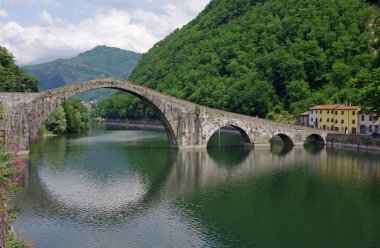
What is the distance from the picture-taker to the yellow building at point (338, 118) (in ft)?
224

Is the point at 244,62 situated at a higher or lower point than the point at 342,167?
higher

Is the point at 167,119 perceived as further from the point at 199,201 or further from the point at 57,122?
the point at 57,122

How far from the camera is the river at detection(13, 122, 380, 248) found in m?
24.6

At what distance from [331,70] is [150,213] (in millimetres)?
73946

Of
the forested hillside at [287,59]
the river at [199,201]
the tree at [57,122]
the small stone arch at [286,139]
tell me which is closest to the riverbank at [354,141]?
the small stone arch at [286,139]

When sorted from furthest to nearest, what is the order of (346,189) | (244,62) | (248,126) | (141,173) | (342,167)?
1. (244,62)
2. (248,126)
3. (342,167)
4. (141,173)
5. (346,189)

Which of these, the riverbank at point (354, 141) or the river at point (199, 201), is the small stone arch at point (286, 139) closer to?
the riverbank at point (354, 141)

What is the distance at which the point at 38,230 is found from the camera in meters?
25.4

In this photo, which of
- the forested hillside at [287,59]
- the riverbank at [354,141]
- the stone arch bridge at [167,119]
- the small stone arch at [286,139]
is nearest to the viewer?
the stone arch bridge at [167,119]

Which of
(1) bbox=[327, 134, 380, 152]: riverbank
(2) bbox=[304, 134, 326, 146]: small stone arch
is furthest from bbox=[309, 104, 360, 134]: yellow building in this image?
(1) bbox=[327, 134, 380, 152]: riverbank

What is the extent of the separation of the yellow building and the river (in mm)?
15749

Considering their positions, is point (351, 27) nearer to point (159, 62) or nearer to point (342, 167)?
point (342, 167)

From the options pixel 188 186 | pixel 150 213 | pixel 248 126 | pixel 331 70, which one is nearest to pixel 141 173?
pixel 188 186

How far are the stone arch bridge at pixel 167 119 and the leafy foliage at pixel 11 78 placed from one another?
2349 cm
